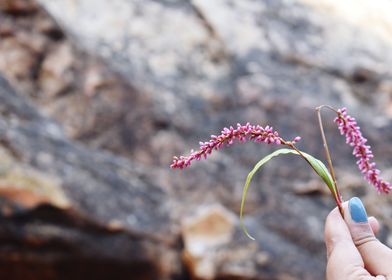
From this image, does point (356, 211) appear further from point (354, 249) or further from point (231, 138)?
point (231, 138)

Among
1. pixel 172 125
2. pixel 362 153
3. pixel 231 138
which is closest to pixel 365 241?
pixel 362 153

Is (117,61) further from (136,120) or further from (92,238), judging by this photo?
(92,238)

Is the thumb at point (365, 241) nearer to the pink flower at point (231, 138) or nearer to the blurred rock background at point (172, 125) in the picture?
the pink flower at point (231, 138)

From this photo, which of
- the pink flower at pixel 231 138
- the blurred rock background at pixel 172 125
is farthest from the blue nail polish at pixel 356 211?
the blurred rock background at pixel 172 125

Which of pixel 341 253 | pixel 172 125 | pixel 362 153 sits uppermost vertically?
pixel 172 125

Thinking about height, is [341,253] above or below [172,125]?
below

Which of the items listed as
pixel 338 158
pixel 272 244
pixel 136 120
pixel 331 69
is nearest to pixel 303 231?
pixel 272 244
